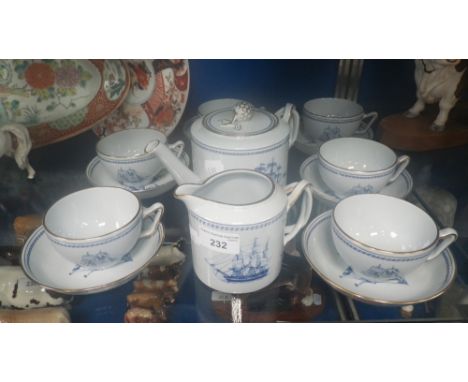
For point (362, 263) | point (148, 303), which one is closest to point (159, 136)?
point (148, 303)

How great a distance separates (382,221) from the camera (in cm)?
62

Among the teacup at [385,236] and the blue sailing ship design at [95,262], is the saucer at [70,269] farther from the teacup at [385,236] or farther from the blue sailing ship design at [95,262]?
the teacup at [385,236]

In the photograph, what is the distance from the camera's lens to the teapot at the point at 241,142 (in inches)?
23.5

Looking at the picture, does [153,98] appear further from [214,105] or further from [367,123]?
[367,123]

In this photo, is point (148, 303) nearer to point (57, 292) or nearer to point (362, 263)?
point (57, 292)

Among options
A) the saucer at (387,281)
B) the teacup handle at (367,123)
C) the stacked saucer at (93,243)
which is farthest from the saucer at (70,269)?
the teacup handle at (367,123)

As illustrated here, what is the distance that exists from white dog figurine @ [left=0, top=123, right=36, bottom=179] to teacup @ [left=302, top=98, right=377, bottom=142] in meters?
0.49

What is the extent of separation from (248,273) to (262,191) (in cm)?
11

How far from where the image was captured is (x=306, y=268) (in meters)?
0.62

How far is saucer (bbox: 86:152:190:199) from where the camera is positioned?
72cm

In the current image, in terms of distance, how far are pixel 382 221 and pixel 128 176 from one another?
0.41 metres

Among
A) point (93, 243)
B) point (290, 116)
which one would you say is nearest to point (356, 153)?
point (290, 116)

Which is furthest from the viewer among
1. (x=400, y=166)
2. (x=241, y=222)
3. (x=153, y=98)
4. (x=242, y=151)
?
(x=153, y=98)

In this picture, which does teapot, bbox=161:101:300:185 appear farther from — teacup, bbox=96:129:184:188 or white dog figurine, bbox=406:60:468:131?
white dog figurine, bbox=406:60:468:131
